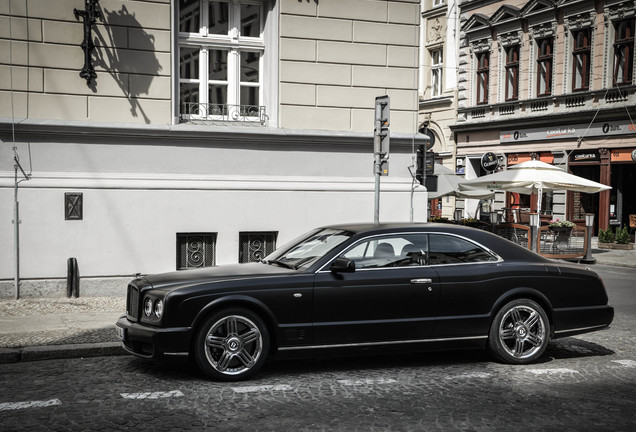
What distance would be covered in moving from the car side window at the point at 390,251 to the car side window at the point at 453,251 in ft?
0.32

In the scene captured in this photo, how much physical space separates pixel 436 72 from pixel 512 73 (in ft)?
22.6

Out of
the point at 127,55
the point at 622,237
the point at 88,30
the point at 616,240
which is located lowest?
the point at 616,240

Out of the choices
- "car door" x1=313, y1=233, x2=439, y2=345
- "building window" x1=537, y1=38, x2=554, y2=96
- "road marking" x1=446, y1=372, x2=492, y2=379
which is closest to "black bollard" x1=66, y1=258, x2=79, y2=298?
"car door" x1=313, y1=233, x2=439, y2=345

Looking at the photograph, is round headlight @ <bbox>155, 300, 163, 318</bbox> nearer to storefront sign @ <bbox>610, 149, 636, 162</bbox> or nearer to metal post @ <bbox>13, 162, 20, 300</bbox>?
metal post @ <bbox>13, 162, 20, 300</bbox>

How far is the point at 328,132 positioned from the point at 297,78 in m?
1.10

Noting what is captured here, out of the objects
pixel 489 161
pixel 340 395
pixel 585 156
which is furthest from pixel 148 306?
pixel 489 161

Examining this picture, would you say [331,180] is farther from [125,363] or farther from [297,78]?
[125,363]

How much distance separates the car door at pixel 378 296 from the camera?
6770 millimetres

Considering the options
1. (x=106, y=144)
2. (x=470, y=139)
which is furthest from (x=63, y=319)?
(x=470, y=139)

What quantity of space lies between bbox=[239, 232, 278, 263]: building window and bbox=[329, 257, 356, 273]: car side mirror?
5918 mm

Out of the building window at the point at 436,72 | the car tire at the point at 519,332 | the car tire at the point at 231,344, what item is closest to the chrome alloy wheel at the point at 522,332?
the car tire at the point at 519,332

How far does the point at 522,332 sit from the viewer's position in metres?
7.36

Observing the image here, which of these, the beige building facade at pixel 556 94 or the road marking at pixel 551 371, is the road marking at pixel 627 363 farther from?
the beige building facade at pixel 556 94

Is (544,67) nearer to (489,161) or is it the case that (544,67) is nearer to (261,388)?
(489,161)
